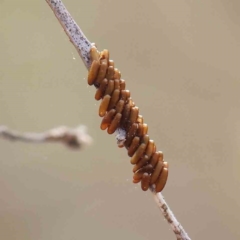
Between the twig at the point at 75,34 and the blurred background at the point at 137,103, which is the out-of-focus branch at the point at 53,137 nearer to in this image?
the twig at the point at 75,34

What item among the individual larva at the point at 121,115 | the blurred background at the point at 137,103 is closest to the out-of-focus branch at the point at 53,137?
the individual larva at the point at 121,115

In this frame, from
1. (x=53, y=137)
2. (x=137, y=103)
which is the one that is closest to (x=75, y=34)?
(x=53, y=137)

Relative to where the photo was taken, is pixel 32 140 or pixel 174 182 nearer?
pixel 32 140

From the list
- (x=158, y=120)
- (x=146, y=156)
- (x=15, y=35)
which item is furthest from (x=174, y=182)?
(x=146, y=156)

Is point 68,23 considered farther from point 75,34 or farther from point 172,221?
point 172,221

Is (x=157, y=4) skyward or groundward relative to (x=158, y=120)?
skyward

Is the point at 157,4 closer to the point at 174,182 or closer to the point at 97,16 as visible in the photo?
the point at 97,16

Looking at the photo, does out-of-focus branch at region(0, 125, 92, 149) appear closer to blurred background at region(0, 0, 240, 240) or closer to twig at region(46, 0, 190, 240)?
twig at region(46, 0, 190, 240)
